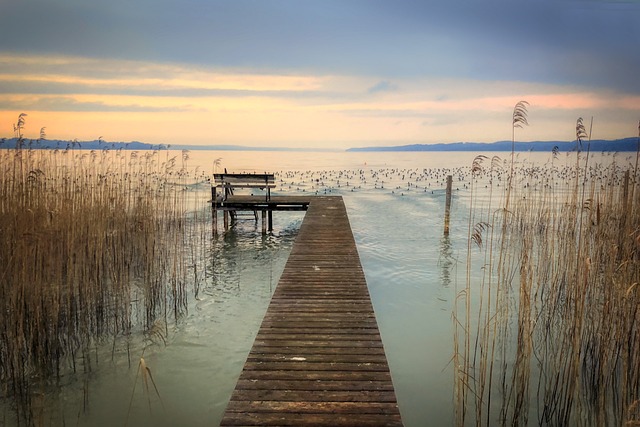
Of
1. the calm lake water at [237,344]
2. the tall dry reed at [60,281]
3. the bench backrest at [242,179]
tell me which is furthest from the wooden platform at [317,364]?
the bench backrest at [242,179]

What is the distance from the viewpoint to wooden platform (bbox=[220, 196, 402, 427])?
238cm

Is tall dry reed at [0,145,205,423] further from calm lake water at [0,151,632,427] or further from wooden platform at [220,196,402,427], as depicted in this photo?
wooden platform at [220,196,402,427]

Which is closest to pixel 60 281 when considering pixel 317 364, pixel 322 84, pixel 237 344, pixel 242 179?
pixel 237 344

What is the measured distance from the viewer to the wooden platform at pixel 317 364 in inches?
93.8

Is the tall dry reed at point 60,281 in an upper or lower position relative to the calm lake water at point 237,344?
upper

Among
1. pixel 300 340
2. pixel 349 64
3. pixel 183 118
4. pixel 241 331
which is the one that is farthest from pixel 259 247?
pixel 349 64

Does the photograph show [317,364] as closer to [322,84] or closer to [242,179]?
[242,179]

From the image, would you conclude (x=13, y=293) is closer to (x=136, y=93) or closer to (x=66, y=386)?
(x=66, y=386)

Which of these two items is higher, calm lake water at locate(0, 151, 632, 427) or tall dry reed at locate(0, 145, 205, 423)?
tall dry reed at locate(0, 145, 205, 423)

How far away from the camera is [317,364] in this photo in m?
3.01

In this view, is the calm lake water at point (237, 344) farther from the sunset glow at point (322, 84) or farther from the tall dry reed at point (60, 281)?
the sunset glow at point (322, 84)

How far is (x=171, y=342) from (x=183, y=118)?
2961cm

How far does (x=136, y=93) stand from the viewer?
107 feet

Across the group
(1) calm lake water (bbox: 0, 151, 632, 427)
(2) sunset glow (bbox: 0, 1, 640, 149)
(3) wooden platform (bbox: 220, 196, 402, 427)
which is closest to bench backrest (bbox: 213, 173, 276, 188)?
(1) calm lake water (bbox: 0, 151, 632, 427)
